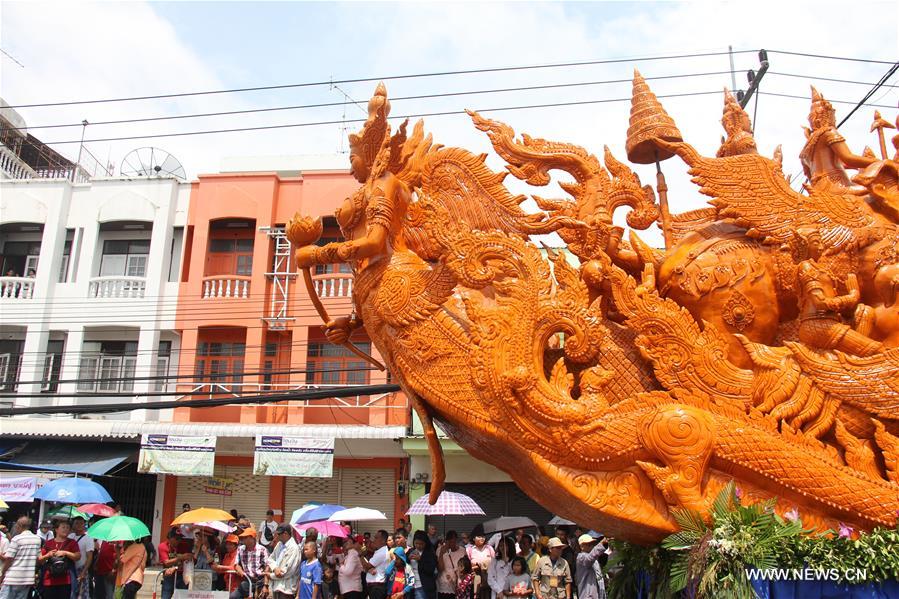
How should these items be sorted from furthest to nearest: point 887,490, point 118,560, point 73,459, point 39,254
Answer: point 39,254
point 73,459
point 118,560
point 887,490

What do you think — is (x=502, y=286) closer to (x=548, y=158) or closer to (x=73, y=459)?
(x=548, y=158)

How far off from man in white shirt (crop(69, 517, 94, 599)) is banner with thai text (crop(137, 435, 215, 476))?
441 centimetres

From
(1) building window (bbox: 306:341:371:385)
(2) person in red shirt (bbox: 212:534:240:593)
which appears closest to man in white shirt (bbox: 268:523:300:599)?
(2) person in red shirt (bbox: 212:534:240:593)

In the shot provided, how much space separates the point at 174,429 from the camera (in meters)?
13.8

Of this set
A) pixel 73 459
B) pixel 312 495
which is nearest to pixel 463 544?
pixel 312 495

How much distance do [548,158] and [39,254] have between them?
50.3 feet

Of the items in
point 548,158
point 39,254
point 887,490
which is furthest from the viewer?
point 39,254

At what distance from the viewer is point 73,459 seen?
549 inches

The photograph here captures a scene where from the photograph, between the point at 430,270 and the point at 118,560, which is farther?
the point at 118,560

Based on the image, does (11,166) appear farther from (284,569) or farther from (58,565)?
(284,569)

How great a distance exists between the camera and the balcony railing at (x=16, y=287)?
50.5 ft

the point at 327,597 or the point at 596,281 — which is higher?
the point at 596,281

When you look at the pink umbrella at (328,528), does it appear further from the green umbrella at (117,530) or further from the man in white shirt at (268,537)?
the green umbrella at (117,530)

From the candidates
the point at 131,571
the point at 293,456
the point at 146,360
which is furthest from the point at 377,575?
the point at 146,360
